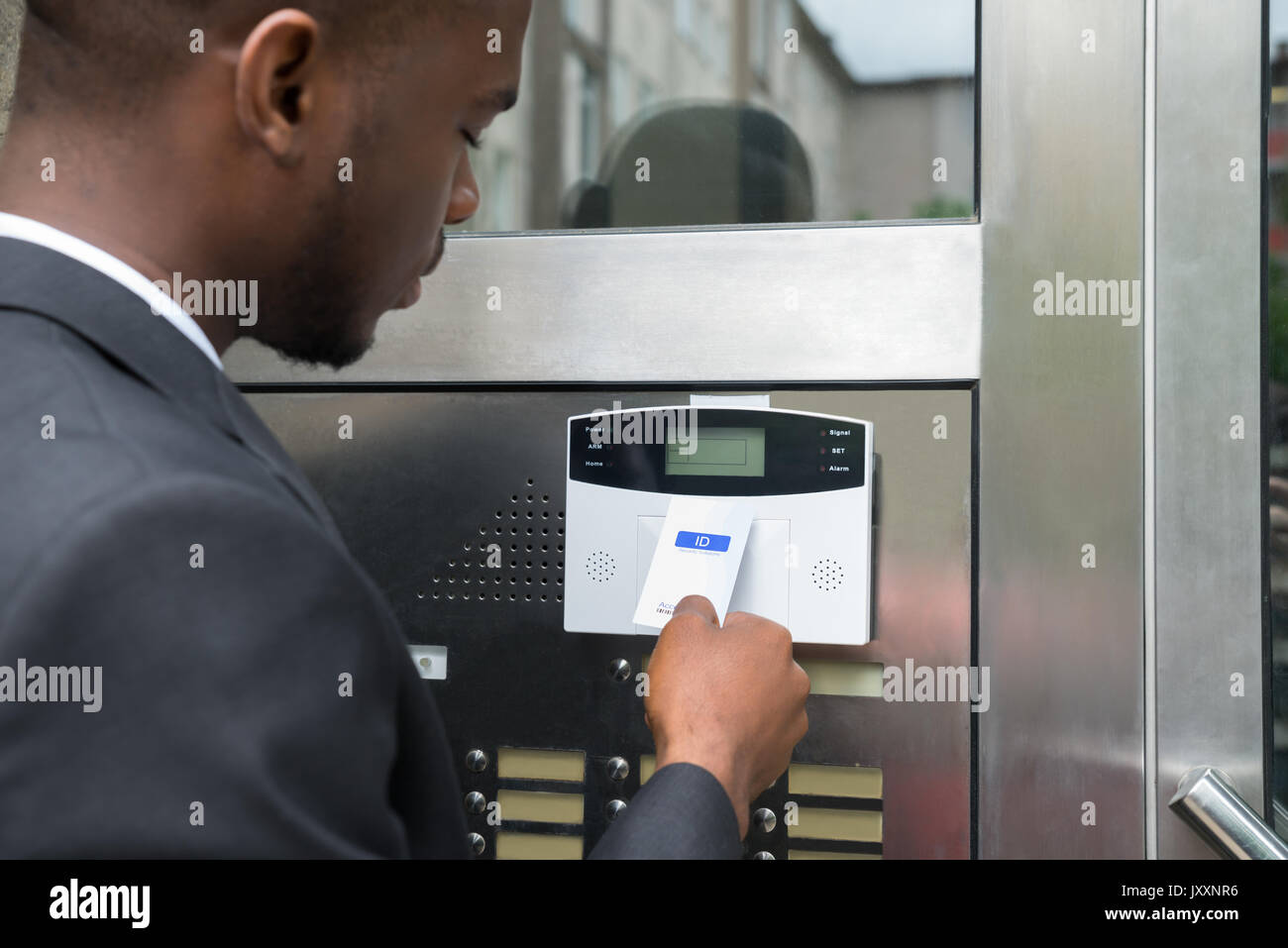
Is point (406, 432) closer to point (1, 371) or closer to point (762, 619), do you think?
point (762, 619)

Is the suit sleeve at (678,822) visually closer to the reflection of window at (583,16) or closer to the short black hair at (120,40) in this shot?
the short black hair at (120,40)

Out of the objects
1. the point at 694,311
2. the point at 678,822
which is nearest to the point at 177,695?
the point at 678,822

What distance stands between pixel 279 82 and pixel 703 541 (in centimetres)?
60

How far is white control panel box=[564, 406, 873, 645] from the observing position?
1075 mm

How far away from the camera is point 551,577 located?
1.19 metres

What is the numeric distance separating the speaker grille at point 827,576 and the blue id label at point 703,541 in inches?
3.7

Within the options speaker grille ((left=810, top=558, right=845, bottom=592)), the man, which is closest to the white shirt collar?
the man

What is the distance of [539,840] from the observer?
1185 mm

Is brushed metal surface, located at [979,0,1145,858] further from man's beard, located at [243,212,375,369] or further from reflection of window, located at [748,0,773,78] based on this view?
man's beard, located at [243,212,375,369]

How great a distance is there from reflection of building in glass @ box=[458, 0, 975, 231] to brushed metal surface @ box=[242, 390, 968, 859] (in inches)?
9.0

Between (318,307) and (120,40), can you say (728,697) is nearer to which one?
(318,307)

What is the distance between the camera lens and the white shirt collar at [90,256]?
61cm

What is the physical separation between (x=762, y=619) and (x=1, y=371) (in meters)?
0.68
